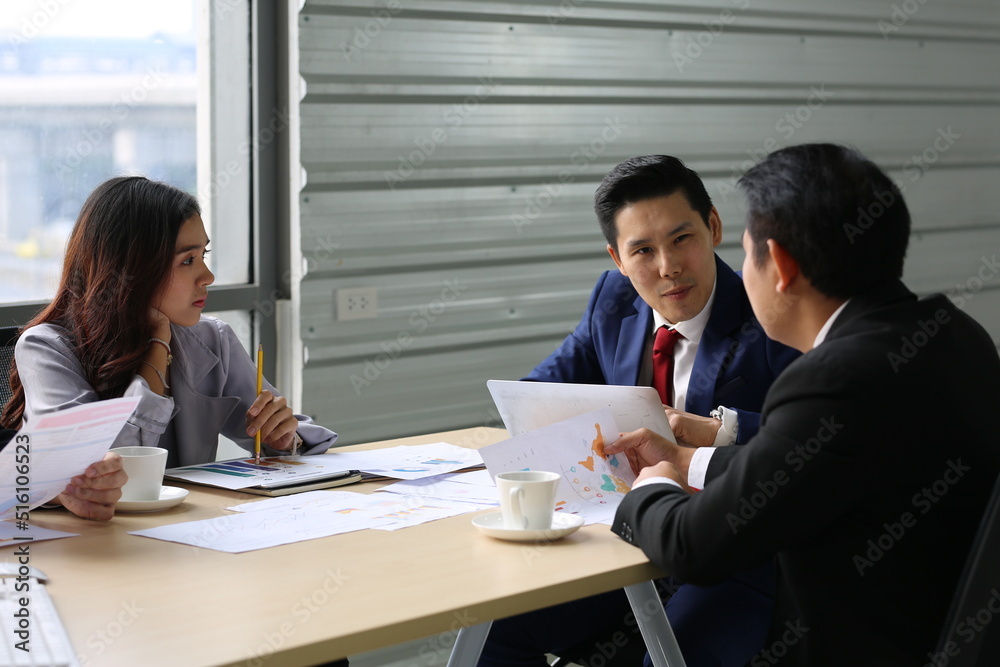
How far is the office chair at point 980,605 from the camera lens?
3.82 ft

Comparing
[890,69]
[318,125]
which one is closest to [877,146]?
[890,69]

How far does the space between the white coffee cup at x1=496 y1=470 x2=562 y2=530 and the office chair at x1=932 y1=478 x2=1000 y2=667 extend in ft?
1.84

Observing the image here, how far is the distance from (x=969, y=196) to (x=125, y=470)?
4318 millimetres

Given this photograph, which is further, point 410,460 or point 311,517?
point 410,460

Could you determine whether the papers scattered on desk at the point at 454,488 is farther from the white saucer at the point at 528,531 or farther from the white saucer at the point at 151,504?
the white saucer at the point at 151,504

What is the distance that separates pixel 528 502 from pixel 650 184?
3.13ft

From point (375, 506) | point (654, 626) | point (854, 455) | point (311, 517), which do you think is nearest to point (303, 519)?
point (311, 517)

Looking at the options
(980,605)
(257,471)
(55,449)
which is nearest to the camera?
(980,605)

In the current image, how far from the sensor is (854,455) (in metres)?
1.33

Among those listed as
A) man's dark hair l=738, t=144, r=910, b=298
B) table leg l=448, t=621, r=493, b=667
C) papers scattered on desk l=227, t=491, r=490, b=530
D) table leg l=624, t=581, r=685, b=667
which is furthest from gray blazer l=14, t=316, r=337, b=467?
man's dark hair l=738, t=144, r=910, b=298

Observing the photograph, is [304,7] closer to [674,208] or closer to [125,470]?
[674,208]

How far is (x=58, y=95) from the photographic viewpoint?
2926 millimetres

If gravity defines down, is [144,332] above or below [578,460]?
above

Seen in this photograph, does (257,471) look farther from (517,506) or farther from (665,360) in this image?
(665,360)
